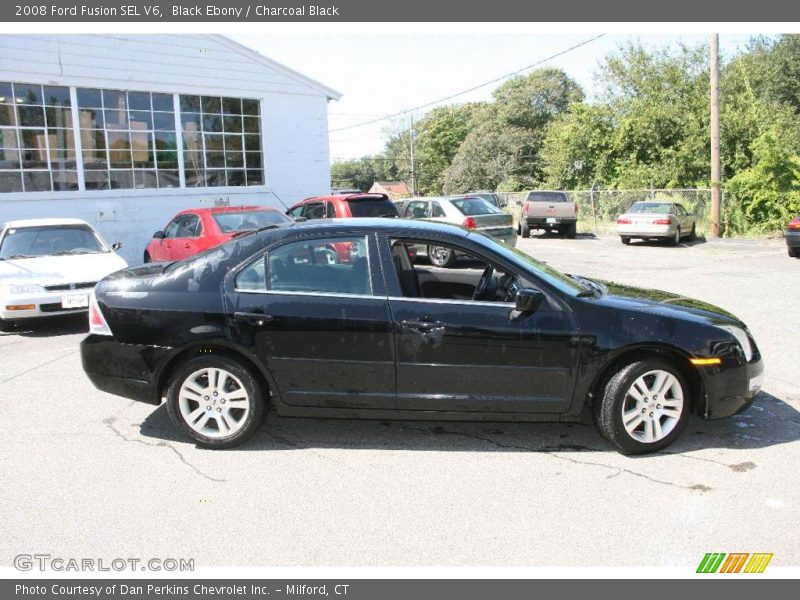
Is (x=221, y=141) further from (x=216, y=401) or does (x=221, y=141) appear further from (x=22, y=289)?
(x=216, y=401)

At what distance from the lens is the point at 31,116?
52.0 feet

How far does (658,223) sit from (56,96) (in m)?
17.1

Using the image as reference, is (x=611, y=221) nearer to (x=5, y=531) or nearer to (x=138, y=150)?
(x=138, y=150)

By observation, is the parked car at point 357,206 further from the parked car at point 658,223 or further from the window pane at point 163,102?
the parked car at point 658,223

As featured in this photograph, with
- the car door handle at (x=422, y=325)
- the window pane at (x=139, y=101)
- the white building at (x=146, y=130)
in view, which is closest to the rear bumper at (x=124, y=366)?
the car door handle at (x=422, y=325)

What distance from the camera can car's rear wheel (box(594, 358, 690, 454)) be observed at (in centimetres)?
455

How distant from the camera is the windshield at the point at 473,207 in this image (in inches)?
630

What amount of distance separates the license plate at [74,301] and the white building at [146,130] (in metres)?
8.28

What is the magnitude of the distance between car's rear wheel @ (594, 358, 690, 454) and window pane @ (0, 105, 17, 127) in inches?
622

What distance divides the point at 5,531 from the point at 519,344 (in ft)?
10.6

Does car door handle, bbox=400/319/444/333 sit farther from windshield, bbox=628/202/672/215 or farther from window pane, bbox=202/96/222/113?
windshield, bbox=628/202/672/215

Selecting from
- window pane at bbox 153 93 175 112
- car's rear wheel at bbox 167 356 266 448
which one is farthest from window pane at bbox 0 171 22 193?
car's rear wheel at bbox 167 356 266 448

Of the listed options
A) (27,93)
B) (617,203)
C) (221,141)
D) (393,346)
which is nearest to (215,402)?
(393,346)

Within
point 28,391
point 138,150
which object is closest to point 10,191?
point 138,150
